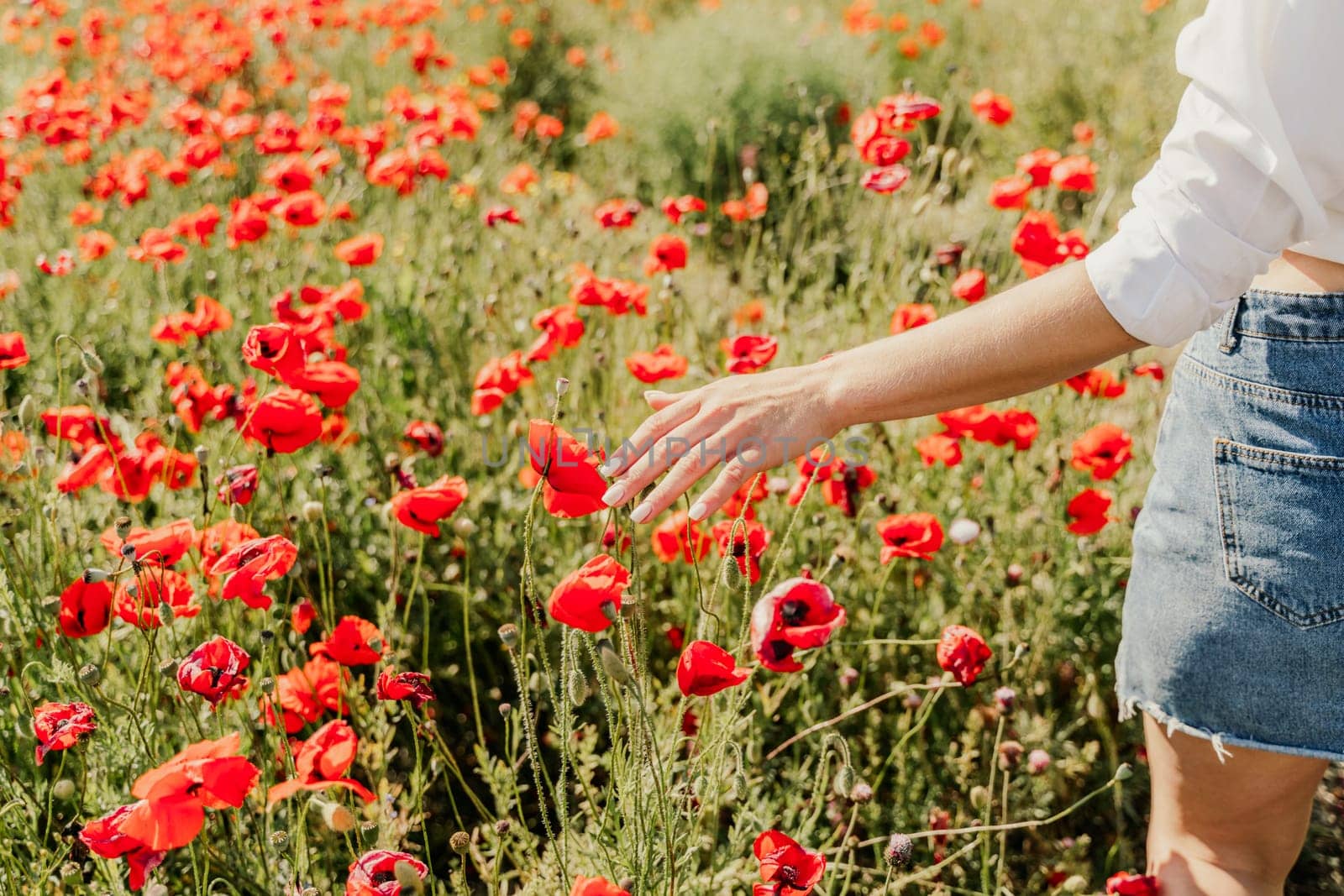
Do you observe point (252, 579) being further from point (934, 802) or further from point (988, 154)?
point (988, 154)

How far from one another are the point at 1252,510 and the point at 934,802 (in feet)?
3.27

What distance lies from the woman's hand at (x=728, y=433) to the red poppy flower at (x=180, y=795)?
485 mm

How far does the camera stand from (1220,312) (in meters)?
1.08

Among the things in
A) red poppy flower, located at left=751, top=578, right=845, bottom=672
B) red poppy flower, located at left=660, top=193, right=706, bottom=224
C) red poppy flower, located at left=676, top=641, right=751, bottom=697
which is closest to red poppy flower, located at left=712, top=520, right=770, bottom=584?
red poppy flower, located at left=751, top=578, right=845, bottom=672

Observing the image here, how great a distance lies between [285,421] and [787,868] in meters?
0.94

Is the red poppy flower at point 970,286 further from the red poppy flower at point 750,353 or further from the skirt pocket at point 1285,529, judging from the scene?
the skirt pocket at point 1285,529

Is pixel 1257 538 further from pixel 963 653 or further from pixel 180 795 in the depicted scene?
pixel 180 795

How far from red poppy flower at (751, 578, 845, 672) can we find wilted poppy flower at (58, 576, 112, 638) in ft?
2.92

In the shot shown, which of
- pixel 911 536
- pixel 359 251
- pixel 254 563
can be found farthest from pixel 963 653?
pixel 359 251

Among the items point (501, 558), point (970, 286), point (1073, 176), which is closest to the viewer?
point (970, 286)

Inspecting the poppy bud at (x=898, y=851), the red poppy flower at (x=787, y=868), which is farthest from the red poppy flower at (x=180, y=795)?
the poppy bud at (x=898, y=851)

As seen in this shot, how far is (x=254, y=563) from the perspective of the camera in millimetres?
1300

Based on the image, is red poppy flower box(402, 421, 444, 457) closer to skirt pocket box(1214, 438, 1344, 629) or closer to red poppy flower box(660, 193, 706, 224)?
red poppy flower box(660, 193, 706, 224)

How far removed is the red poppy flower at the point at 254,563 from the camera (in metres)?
1.29
